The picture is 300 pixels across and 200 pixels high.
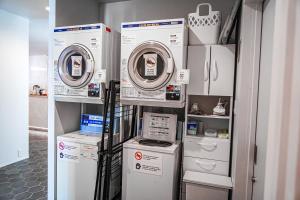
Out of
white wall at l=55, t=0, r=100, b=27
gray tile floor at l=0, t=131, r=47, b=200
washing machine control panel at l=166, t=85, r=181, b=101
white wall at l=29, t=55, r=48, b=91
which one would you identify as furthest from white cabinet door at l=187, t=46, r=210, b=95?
white wall at l=29, t=55, r=48, b=91

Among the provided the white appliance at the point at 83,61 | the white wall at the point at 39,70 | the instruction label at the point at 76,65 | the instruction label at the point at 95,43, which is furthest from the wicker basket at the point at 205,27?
the white wall at the point at 39,70

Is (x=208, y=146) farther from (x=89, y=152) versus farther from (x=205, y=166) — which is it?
(x=89, y=152)

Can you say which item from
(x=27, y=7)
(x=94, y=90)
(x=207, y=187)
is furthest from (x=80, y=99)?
(x=27, y=7)

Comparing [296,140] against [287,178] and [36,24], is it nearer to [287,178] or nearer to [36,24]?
[287,178]

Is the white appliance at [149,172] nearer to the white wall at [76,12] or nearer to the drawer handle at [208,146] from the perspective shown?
the drawer handle at [208,146]

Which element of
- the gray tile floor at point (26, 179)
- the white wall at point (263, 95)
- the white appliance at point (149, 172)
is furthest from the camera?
the gray tile floor at point (26, 179)

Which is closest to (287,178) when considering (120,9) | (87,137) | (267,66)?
(267,66)

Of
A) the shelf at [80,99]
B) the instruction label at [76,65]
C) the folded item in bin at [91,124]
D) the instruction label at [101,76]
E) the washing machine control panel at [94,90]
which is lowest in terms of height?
the folded item in bin at [91,124]

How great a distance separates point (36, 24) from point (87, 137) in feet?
9.79

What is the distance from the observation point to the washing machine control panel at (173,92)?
1984 millimetres

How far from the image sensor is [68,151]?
7.61 feet

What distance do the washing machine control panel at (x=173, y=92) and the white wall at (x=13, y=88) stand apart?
9.80ft

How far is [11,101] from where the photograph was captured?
355 cm

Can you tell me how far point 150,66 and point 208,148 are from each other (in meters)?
1.08
